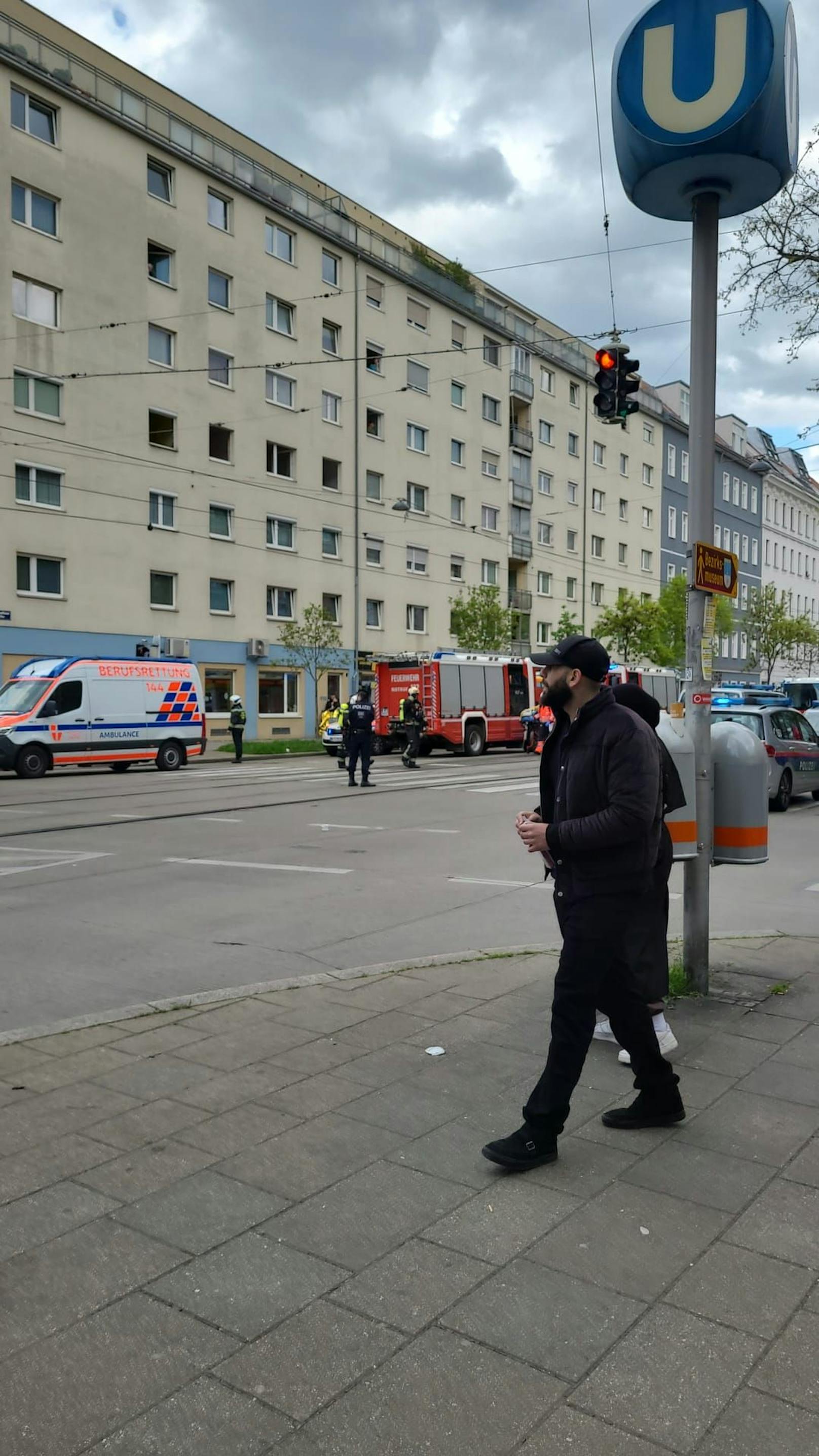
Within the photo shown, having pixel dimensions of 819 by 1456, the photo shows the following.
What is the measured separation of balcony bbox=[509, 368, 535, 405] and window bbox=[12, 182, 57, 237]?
2562 cm

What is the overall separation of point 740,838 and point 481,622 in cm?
3978

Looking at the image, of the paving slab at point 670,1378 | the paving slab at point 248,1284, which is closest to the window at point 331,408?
the paving slab at point 248,1284

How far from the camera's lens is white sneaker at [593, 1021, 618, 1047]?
5066 mm

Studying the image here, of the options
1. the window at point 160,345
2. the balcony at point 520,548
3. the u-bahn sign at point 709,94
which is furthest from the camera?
the balcony at point 520,548

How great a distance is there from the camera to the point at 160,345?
115 ft

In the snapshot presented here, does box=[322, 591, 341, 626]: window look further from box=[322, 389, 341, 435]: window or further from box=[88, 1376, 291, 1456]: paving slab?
box=[88, 1376, 291, 1456]: paving slab

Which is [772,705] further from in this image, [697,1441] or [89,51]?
[89,51]

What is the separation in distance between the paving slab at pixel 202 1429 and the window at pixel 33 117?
3448 centimetres

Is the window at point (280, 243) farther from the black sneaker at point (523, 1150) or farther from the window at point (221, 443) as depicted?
the black sneaker at point (523, 1150)

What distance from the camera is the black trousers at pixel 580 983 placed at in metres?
3.66

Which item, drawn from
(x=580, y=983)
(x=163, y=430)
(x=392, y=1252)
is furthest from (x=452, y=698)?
(x=392, y=1252)

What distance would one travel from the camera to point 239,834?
13.4 meters

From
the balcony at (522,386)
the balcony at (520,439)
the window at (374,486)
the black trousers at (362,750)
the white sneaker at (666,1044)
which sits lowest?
the white sneaker at (666,1044)

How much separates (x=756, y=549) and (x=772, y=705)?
63132 millimetres
